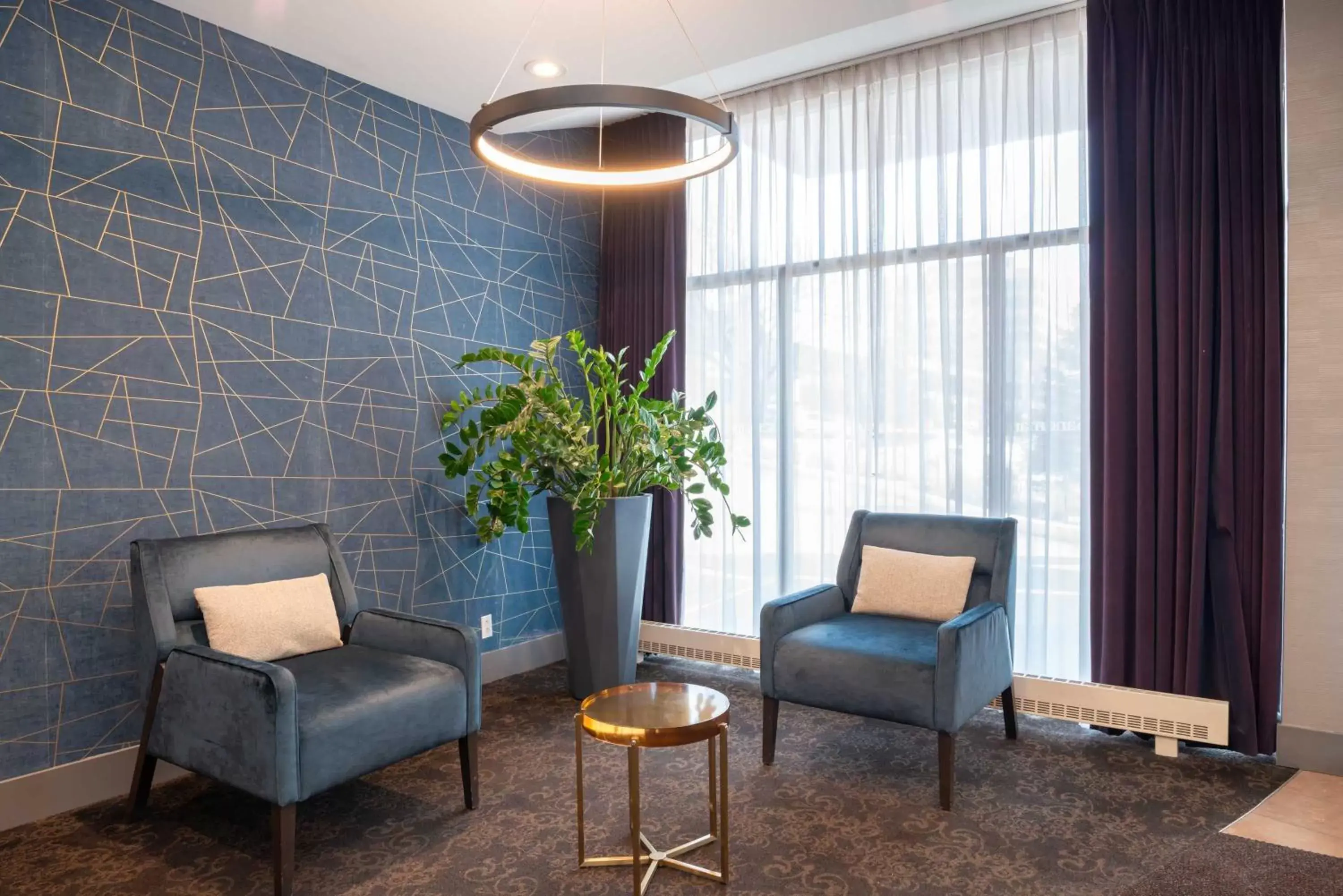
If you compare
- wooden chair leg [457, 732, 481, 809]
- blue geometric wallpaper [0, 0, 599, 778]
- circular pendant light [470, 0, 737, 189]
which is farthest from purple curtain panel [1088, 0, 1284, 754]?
blue geometric wallpaper [0, 0, 599, 778]

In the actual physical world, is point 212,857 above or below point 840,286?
below

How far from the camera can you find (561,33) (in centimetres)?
338

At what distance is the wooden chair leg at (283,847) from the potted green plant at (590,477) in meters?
1.71

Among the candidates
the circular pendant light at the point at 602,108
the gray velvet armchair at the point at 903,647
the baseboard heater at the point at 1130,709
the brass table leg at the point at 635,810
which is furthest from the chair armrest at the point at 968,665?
the circular pendant light at the point at 602,108

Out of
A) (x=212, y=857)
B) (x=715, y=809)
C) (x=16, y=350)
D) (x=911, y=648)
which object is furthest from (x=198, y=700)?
(x=911, y=648)

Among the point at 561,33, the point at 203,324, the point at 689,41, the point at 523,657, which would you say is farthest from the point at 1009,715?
the point at 203,324

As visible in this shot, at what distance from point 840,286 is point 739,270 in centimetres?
59

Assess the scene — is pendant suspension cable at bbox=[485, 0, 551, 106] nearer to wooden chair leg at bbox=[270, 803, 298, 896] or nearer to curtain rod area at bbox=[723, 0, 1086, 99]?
curtain rod area at bbox=[723, 0, 1086, 99]

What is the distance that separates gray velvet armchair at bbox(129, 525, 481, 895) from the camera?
2330 mm

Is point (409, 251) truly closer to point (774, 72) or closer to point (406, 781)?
point (774, 72)

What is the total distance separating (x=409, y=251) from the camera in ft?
13.3

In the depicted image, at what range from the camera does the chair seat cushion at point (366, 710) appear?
2406 mm

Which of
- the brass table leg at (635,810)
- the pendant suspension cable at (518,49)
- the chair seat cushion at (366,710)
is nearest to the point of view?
the brass table leg at (635,810)

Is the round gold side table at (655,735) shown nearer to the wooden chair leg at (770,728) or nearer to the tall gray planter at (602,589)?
the wooden chair leg at (770,728)
